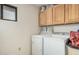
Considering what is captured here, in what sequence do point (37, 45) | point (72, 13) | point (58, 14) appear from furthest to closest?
point (37, 45) < point (58, 14) < point (72, 13)

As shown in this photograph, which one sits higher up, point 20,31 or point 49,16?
point 49,16

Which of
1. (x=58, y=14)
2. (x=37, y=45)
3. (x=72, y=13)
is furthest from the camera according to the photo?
(x=37, y=45)

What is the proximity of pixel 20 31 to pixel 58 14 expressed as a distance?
130 centimetres

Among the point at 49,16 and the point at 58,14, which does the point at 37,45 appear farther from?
the point at 58,14

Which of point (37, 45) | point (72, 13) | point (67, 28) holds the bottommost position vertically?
point (37, 45)

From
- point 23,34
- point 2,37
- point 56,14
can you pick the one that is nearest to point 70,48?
point 56,14

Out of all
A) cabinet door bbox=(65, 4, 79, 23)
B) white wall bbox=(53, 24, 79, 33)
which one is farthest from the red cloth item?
white wall bbox=(53, 24, 79, 33)

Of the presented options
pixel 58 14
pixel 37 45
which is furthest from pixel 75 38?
pixel 37 45

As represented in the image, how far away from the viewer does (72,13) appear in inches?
102

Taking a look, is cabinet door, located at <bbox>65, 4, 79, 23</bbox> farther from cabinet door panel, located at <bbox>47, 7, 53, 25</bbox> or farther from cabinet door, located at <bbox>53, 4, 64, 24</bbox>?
cabinet door panel, located at <bbox>47, 7, 53, 25</bbox>

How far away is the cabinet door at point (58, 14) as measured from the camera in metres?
2.95

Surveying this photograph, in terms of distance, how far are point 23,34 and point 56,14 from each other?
1257mm
